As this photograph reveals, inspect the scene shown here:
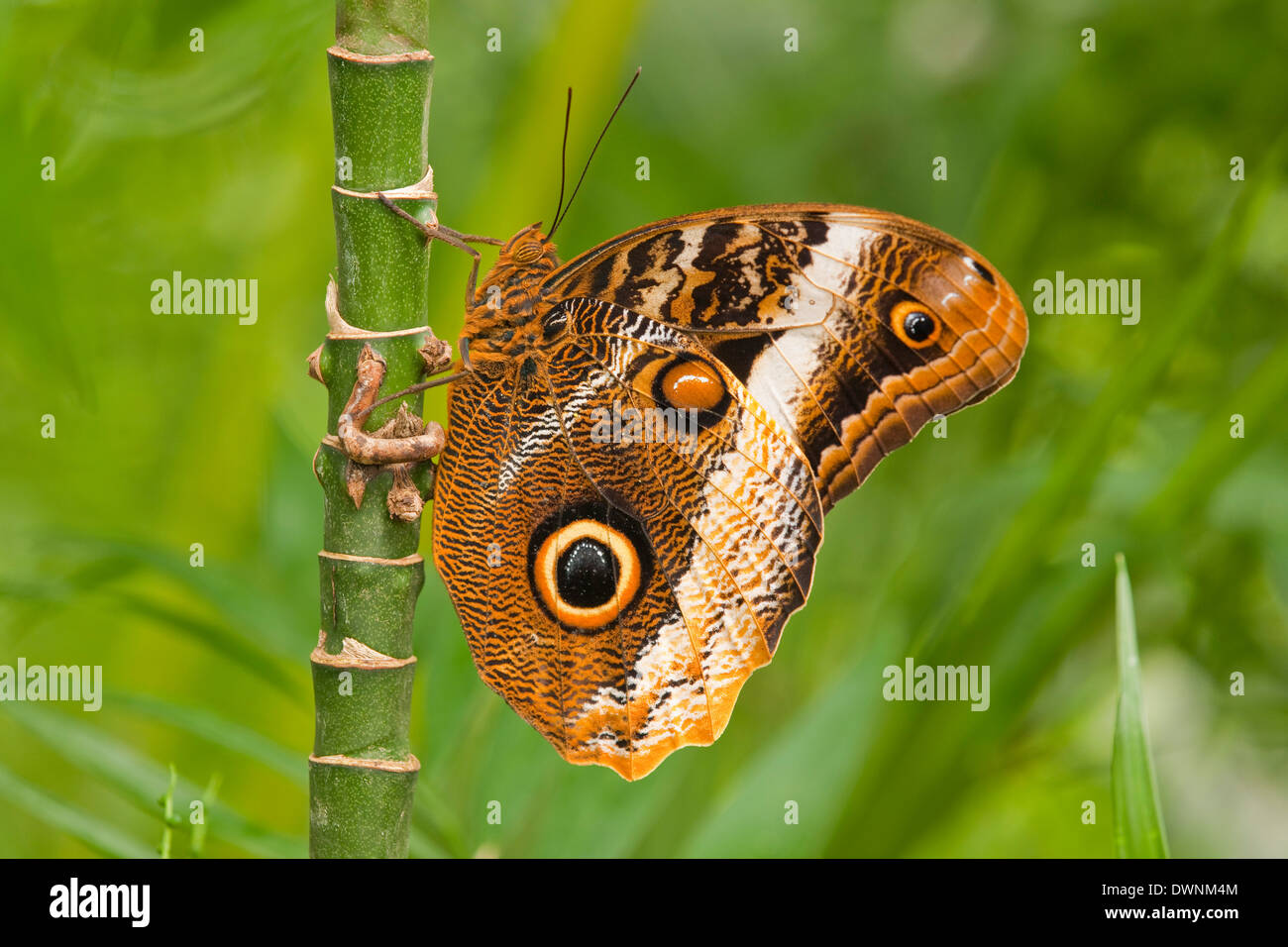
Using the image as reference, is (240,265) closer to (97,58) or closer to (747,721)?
(97,58)

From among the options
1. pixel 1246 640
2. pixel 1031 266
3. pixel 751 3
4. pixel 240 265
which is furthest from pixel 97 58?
pixel 1246 640

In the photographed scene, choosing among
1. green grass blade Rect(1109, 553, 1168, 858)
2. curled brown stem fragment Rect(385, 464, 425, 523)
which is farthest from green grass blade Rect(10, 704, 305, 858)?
green grass blade Rect(1109, 553, 1168, 858)

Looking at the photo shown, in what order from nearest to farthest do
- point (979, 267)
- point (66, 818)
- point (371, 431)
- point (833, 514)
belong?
1. point (371, 431)
2. point (66, 818)
3. point (979, 267)
4. point (833, 514)

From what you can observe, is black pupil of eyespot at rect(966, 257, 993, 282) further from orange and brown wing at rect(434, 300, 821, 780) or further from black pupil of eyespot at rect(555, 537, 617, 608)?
black pupil of eyespot at rect(555, 537, 617, 608)

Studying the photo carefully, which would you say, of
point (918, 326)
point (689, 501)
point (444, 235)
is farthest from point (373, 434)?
point (918, 326)

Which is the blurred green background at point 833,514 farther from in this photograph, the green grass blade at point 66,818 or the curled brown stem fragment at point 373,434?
the curled brown stem fragment at point 373,434

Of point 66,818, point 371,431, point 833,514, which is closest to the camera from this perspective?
point 371,431

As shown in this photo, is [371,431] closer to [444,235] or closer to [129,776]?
[444,235]
